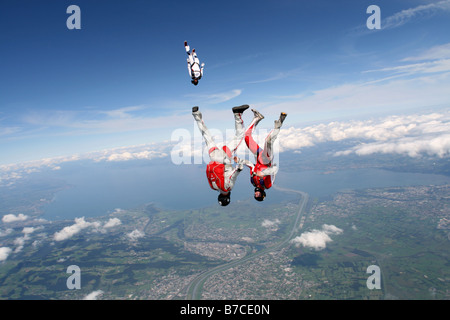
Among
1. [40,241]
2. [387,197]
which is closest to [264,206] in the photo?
[387,197]

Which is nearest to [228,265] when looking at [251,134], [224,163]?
[224,163]

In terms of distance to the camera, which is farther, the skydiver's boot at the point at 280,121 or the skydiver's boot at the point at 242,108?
the skydiver's boot at the point at 242,108

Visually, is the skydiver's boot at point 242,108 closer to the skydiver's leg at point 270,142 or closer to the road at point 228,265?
the skydiver's leg at point 270,142

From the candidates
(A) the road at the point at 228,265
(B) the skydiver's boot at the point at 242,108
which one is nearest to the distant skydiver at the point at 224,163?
(B) the skydiver's boot at the point at 242,108

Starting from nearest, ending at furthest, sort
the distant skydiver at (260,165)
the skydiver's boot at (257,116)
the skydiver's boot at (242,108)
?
the skydiver's boot at (242,108)
the distant skydiver at (260,165)
the skydiver's boot at (257,116)

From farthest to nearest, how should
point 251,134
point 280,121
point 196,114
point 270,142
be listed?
point 251,134 < point 196,114 < point 270,142 < point 280,121

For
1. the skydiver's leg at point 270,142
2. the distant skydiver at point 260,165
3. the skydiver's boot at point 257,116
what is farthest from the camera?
the skydiver's boot at point 257,116

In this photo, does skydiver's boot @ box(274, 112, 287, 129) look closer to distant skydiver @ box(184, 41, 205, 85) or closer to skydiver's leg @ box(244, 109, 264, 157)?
skydiver's leg @ box(244, 109, 264, 157)

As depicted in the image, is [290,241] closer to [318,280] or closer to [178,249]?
[318,280]

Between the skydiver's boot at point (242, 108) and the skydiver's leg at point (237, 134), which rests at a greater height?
the skydiver's boot at point (242, 108)

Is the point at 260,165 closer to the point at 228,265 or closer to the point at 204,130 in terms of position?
the point at 204,130

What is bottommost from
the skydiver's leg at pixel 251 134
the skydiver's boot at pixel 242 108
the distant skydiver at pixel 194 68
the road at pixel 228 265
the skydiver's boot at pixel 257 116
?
the road at pixel 228 265
